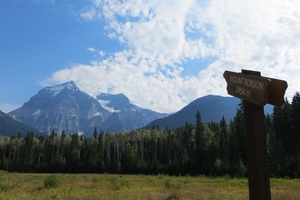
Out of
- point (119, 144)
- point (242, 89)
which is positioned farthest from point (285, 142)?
point (119, 144)

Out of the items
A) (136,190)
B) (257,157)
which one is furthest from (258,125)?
(136,190)

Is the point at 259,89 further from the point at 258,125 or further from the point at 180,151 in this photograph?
the point at 180,151

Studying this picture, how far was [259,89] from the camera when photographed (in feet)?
15.1

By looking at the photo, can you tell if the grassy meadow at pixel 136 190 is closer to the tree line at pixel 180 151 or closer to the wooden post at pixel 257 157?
the wooden post at pixel 257 157

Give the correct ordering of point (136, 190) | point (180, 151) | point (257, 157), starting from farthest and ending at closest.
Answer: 1. point (180, 151)
2. point (136, 190)
3. point (257, 157)

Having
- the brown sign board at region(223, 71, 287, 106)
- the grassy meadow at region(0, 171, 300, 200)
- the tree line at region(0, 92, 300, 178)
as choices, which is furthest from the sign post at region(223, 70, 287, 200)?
the tree line at region(0, 92, 300, 178)

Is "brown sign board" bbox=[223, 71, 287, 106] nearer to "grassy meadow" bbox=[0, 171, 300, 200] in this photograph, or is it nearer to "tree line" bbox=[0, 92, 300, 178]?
"grassy meadow" bbox=[0, 171, 300, 200]

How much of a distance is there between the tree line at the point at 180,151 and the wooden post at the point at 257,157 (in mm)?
44676

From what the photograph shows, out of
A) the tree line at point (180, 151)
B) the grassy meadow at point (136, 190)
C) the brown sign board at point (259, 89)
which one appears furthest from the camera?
the tree line at point (180, 151)

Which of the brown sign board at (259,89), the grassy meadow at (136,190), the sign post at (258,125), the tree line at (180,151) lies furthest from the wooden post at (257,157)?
the tree line at (180,151)

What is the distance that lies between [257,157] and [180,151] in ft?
323

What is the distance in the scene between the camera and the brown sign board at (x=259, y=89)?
4410mm

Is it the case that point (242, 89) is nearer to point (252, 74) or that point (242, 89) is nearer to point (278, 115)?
point (252, 74)

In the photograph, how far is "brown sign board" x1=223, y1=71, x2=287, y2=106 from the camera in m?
4.41
